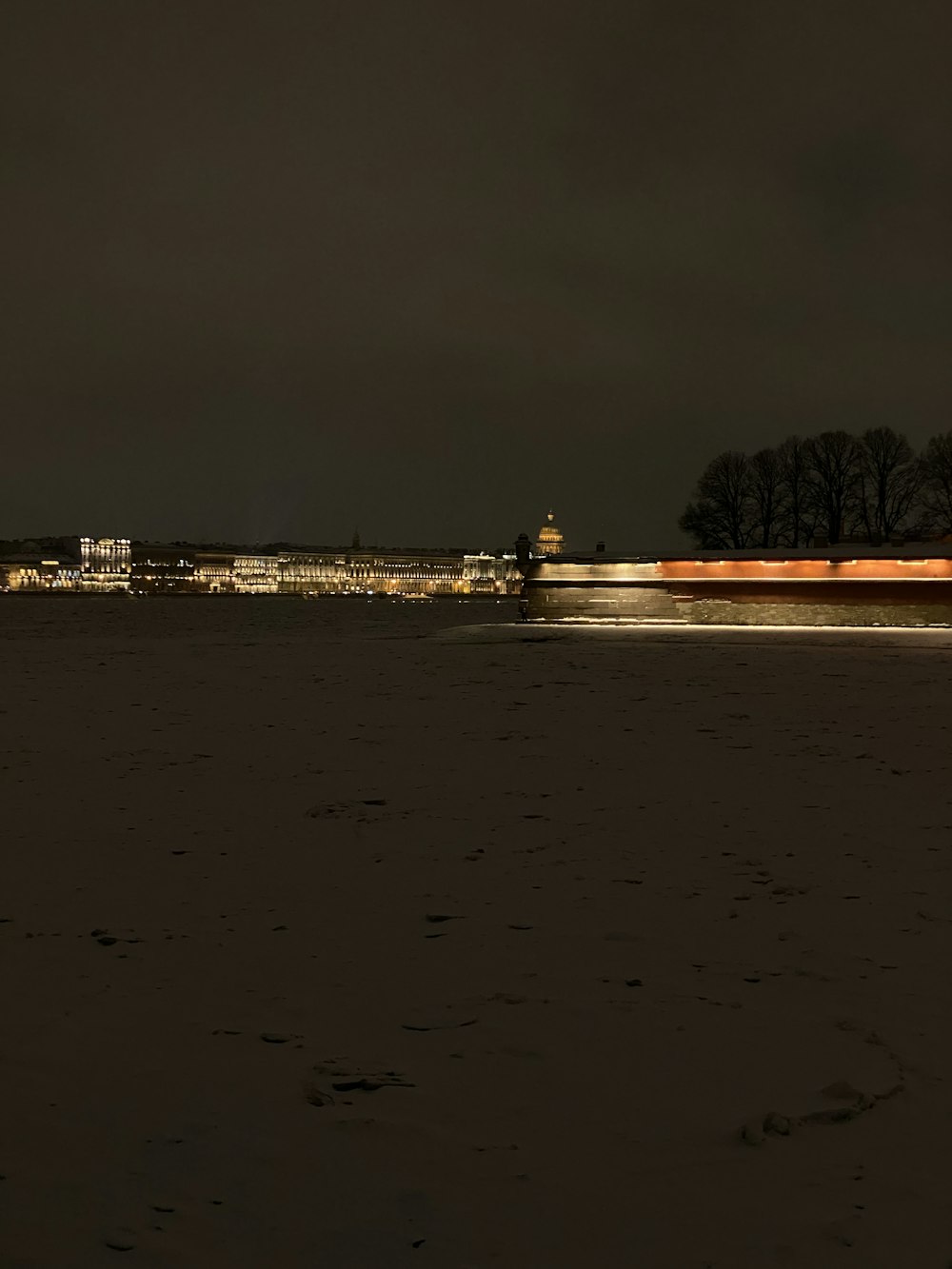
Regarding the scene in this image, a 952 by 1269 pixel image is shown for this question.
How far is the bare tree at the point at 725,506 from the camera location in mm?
68188

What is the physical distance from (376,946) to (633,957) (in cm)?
110

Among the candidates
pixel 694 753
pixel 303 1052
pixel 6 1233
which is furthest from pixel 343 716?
pixel 6 1233

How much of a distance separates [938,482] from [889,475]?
2.97m

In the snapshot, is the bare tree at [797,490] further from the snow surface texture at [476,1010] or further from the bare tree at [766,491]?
the snow surface texture at [476,1010]

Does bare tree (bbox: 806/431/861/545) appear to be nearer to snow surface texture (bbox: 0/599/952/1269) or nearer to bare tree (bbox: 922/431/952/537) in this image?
bare tree (bbox: 922/431/952/537)

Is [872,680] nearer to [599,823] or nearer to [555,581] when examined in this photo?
[599,823]

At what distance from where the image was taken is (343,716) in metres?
11.3

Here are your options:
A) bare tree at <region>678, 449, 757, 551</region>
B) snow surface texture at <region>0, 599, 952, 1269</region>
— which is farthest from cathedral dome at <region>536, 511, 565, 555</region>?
snow surface texture at <region>0, 599, 952, 1269</region>

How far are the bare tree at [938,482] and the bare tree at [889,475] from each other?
73cm

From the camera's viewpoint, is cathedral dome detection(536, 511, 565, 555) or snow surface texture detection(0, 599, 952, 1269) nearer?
snow surface texture detection(0, 599, 952, 1269)

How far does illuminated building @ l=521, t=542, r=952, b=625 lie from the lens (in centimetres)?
3419

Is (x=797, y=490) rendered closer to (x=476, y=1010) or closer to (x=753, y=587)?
(x=753, y=587)

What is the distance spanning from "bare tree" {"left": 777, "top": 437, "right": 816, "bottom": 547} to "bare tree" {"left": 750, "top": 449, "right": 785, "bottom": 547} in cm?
28

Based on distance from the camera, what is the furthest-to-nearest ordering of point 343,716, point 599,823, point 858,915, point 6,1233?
point 343,716, point 599,823, point 858,915, point 6,1233
